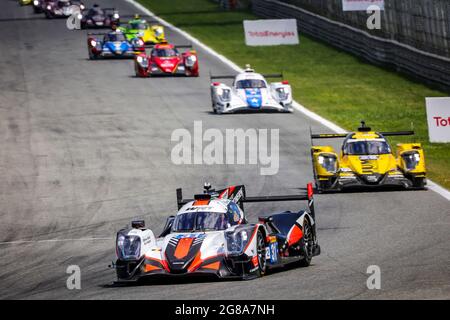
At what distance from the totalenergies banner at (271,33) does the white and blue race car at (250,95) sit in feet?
59.0

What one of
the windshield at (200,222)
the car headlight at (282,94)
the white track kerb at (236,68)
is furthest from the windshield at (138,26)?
the windshield at (200,222)

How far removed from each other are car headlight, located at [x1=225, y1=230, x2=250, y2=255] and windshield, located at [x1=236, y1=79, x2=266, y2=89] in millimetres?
22826

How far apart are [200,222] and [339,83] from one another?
30.9 metres

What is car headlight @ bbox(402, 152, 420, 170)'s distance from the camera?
28.8 meters

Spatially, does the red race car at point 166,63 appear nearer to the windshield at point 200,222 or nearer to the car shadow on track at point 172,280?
the windshield at point 200,222

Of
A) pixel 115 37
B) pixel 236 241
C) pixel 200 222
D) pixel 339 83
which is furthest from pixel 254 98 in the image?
pixel 236 241

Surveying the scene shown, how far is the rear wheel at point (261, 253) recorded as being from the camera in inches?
773

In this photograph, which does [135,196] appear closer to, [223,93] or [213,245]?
[213,245]

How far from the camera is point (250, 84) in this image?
4216cm

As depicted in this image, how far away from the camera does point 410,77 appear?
164 feet

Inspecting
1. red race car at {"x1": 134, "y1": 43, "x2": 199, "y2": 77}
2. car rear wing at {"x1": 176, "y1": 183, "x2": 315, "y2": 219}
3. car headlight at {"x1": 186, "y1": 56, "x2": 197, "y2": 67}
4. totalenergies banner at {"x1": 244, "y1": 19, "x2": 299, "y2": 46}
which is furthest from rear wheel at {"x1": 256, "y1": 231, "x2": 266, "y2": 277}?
totalenergies banner at {"x1": 244, "y1": 19, "x2": 299, "y2": 46}

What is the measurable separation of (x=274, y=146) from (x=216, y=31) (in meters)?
33.1
